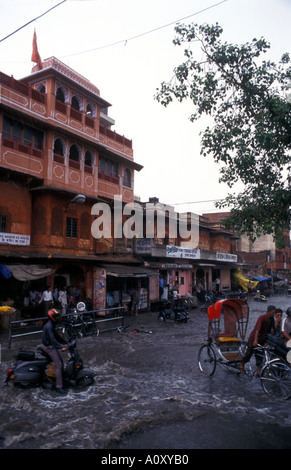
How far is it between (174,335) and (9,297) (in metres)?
8.92

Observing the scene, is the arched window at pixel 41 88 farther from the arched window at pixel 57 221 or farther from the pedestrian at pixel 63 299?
the pedestrian at pixel 63 299

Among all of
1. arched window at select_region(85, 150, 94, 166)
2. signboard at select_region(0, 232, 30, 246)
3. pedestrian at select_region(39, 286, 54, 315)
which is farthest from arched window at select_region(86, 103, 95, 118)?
pedestrian at select_region(39, 286, 54, 315)

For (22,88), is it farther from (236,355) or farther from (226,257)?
(226,257)

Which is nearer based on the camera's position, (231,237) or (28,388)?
(28,388)

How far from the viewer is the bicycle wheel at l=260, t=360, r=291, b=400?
6.30 m

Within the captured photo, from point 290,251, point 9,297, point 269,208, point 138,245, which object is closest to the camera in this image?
point 269,208

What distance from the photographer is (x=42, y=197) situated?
18797 mm

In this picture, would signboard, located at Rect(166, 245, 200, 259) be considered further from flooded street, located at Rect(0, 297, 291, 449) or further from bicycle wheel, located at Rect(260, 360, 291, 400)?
bicycle wheel, located at Rect(260, 360, 291, 400)

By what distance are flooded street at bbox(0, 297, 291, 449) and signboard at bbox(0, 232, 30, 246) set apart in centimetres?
832

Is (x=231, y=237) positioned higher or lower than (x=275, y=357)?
higher

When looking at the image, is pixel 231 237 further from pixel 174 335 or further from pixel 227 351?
pixel 227 351

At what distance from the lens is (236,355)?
316 inches

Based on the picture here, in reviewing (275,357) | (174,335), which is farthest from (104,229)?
(275,357)

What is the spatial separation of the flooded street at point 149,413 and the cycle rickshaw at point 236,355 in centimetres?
26
